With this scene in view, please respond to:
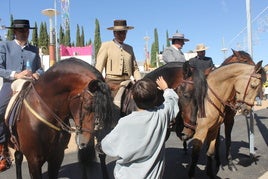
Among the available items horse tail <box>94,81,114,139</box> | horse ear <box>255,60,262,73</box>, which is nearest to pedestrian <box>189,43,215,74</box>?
horse ear <box>255,60,262,73</box>

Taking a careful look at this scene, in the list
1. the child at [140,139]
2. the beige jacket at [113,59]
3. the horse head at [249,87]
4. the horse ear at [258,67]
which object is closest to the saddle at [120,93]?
the beige jacket at [113,59]

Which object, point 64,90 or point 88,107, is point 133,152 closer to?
point 88,107

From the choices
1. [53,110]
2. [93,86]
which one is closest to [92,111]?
[93,86]

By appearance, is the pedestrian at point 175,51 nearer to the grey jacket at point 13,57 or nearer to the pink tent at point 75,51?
the grey jacket at point 13,57

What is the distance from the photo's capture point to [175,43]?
5.83 metres

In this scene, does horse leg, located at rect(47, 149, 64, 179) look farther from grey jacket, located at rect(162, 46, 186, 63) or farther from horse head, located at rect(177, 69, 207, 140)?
grey jacket, located at rect(162, 46, 186, 63)

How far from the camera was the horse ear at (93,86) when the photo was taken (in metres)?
3.24

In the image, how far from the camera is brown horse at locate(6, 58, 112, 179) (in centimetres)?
341

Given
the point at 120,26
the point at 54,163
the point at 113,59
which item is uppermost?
the point at 120,26

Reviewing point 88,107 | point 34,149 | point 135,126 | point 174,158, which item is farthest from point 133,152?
point 174,158

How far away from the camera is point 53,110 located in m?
3.65

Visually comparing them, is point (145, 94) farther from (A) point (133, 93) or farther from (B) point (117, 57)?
(B) point (117, 57)

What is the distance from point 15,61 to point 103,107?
1869 millimetres

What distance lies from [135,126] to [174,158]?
16.1 feet
